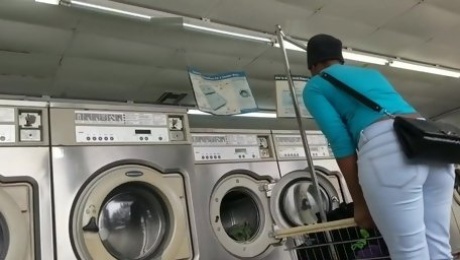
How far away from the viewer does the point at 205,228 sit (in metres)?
2.08

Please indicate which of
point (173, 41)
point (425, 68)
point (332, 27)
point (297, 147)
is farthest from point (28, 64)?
point (425, 68)

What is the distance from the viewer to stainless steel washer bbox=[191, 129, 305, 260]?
2119mm

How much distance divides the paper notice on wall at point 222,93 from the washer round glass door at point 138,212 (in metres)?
0.60

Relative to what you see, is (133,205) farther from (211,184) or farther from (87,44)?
(87,44)

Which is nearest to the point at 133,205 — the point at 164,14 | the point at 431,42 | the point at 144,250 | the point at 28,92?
the point at 144,250

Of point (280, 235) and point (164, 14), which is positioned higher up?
point (164, 14)

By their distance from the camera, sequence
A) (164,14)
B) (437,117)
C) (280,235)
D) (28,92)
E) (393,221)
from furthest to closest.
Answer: (437,117)
(28,92)
(164,14)
(280,235)
(393,221)

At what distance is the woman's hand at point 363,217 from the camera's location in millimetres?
1252

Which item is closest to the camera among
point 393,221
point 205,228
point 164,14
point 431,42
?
point 393,221

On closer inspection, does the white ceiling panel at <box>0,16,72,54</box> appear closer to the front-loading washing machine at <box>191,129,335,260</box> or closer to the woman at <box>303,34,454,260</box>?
the front-loading washing machine at <box>191,129,335,260</box>

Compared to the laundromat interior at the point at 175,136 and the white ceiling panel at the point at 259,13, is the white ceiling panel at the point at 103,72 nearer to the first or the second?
the laundromat interior at the point at 175,136

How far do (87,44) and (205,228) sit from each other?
232cm

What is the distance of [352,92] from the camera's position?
1.25m

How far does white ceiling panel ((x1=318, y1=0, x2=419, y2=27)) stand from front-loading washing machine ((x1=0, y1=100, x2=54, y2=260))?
274cm
